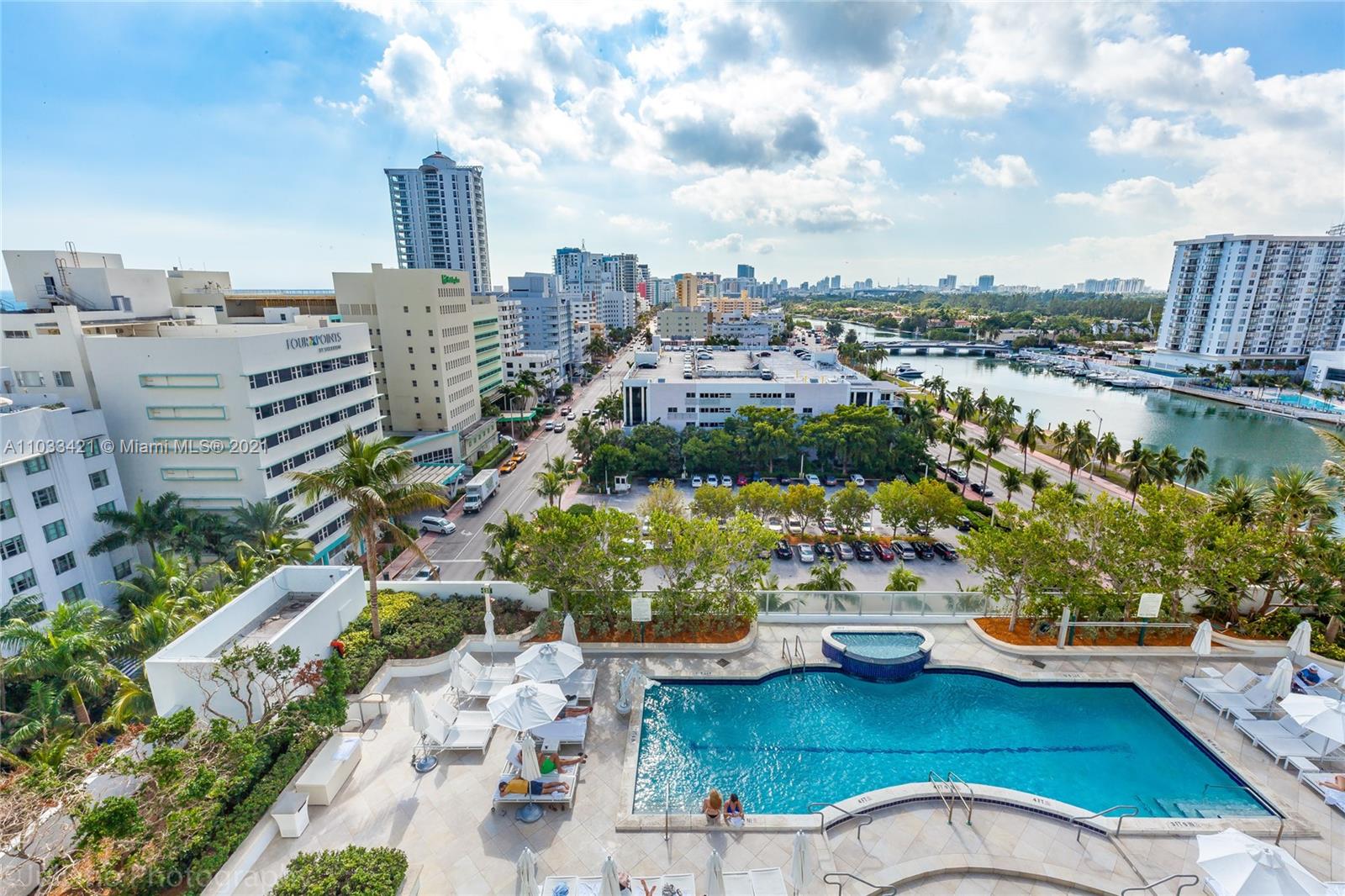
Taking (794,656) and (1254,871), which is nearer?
(1254,871)

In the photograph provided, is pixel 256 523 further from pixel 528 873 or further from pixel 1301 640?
pixel 1301 640

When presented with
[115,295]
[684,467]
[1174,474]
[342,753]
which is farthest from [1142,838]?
[115,295]

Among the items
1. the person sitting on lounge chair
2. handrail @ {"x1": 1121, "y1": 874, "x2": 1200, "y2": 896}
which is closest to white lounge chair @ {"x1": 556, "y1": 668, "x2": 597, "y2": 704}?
the person sitting on lounge chair

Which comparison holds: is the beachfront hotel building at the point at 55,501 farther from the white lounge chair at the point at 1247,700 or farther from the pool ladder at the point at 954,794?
the white lounge chair at the point at 1247,700

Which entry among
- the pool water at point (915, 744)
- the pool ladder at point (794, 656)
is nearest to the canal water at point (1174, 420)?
the pool water at point (915, 744)

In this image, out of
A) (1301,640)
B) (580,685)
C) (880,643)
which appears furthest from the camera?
(880,643)

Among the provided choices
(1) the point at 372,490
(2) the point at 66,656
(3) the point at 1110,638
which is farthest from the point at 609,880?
(3) the point at 1110,638
